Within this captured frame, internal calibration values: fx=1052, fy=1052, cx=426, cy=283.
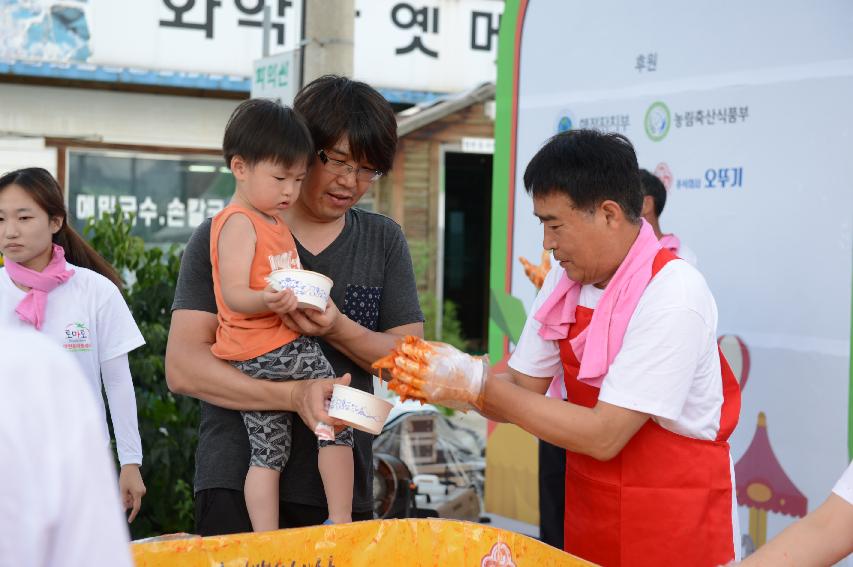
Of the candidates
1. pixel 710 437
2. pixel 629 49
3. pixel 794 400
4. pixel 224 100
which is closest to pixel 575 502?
pixel 710 437

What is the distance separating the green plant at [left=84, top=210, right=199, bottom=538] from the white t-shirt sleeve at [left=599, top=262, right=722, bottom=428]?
2767 mm

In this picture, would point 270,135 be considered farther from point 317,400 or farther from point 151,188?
point 151,188

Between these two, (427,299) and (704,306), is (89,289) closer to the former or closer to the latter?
(704,306)

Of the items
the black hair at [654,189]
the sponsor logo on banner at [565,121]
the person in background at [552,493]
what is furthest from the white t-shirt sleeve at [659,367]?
the sponsor logo on banner at [565,121]

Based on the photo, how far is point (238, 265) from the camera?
2270 mm

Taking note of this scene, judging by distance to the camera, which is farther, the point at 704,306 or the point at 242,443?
the point at 242,443

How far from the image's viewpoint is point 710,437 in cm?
225

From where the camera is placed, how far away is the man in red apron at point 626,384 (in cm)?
212

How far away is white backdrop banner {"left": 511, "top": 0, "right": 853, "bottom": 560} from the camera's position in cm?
404

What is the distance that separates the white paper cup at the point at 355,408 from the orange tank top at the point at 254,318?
0.84 feet

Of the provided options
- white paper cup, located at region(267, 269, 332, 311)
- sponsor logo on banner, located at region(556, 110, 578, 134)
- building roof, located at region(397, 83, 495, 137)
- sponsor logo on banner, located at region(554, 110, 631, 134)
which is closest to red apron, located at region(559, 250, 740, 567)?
white paper cup, located at region(267, 269, 332, 311)

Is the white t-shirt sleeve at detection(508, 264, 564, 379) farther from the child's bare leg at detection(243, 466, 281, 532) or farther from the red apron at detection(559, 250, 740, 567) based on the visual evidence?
the child's bare leg at detection(243, 466, 281, 532)

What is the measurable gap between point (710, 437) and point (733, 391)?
13 cm

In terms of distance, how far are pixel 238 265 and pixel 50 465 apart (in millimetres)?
1377
